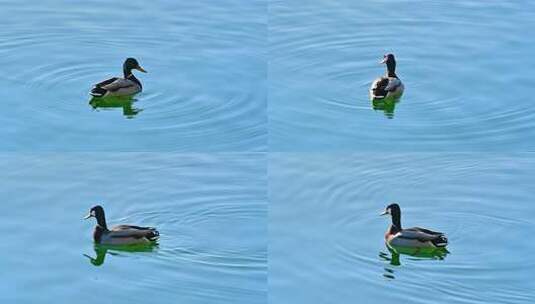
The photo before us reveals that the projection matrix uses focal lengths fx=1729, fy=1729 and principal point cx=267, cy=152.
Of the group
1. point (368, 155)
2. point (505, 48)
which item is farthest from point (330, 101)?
point (505, 48)

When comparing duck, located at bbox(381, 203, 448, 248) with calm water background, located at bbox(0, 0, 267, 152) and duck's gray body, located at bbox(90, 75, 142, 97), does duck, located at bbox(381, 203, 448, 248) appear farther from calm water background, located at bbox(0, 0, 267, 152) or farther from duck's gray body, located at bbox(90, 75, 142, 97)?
duck's gray body, located at bbox(90, 75, 142, 97)

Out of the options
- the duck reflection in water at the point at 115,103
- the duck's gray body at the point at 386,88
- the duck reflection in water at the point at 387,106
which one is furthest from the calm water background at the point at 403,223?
the duck reflection in water at the point at 115,103

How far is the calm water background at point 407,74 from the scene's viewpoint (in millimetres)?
15258

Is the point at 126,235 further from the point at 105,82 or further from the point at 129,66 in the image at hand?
the point at 129,66

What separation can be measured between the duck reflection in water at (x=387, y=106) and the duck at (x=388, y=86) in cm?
4

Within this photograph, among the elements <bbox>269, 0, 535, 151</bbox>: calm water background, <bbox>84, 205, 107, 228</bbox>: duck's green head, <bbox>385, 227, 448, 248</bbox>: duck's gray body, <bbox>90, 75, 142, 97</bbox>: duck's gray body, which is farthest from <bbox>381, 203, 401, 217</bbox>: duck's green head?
<bbox>90, 75, 142, 97</bbox>: duck's gray body

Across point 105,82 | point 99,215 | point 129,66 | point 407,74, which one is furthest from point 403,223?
point 129,66

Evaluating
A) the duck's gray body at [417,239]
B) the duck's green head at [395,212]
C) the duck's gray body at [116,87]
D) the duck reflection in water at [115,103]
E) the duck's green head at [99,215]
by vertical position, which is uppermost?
the duck's gray body at [116,87]

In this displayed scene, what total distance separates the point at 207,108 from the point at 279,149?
3.11ft

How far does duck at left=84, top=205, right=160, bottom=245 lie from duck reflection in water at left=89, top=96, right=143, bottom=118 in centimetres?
212

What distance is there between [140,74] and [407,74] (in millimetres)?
2559

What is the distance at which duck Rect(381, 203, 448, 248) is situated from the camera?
535 inches

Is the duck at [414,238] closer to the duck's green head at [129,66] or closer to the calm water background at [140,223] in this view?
the calm water background at [140,223]

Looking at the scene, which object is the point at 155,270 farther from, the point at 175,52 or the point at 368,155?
the point at 175,52
